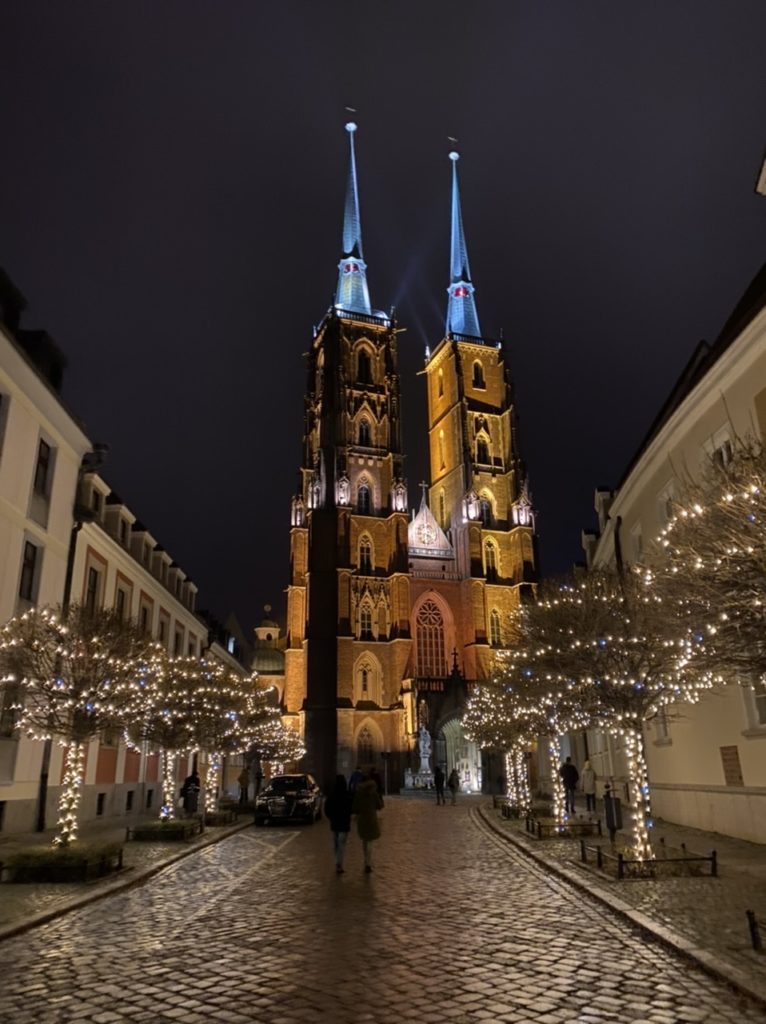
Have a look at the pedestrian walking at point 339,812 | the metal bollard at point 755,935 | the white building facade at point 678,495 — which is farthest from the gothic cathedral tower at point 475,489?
the metal bollard at point 755,935

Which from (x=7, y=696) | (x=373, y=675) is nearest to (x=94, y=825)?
(x=7, y=696)

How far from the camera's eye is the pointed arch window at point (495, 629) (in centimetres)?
6997

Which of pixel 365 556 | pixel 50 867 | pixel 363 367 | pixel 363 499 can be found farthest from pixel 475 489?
pixel 50 867

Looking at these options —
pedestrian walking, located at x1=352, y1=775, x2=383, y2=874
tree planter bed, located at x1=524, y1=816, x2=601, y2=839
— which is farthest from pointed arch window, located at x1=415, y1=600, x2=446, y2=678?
pedestrian walking, located at x1=352, y1=775, x2=383, y2=874

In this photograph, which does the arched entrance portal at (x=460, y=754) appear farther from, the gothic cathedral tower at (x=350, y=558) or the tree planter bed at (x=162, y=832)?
the tree planter bed at (x=162, y=832)

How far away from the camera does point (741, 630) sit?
10.1 metres

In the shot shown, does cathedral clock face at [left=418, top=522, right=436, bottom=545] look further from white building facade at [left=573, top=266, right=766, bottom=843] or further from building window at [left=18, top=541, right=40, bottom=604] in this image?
building window at [left=18, top=541, right=40, bottom=604]

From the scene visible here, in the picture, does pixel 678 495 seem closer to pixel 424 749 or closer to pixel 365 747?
pixel 424 749

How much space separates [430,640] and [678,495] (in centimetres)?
5342

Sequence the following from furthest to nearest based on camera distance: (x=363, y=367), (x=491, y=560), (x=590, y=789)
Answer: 1. (x=363, y=367)
2. (x=491, y=560)
3. (x=590, y=789)

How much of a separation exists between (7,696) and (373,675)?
49324 mm

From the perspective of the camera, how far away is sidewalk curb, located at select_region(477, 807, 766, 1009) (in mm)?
6593

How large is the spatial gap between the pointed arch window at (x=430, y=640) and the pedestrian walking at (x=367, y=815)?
54272 millimetres

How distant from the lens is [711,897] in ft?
35.1
